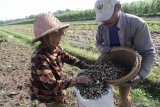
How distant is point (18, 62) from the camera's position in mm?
8602

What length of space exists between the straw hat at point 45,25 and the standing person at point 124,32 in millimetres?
553

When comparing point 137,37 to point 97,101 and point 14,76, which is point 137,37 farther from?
point 14,76

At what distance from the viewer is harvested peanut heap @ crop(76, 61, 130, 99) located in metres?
3.61

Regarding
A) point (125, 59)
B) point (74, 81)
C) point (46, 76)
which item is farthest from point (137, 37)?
point (46, 76)

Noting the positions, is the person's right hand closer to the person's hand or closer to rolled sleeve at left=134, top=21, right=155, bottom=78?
the person's hand

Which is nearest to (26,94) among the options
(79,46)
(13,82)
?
(13,82)

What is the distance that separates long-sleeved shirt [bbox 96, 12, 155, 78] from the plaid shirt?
32.5 inches

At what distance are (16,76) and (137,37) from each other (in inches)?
153

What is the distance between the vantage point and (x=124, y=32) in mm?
3980

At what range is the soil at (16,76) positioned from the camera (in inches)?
227

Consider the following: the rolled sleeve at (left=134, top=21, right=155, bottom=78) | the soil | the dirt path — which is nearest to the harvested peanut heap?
the rolled sleeve at (left=134, top=21, right=155, bottom=78)

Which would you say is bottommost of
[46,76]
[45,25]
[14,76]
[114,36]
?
[14,76]

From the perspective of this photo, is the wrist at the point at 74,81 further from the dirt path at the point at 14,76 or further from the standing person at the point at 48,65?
the dirt path at the point at 14,76

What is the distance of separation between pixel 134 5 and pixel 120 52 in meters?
23.7
